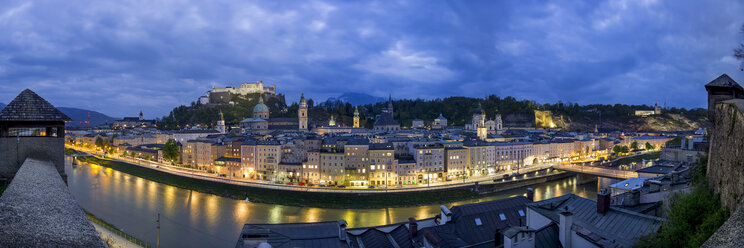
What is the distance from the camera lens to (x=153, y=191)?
23.6 metres

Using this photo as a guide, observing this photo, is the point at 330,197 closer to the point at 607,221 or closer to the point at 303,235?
the point at 303,235

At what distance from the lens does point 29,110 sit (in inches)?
291

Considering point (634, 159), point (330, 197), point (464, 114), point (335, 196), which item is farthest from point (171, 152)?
point (464, 114)

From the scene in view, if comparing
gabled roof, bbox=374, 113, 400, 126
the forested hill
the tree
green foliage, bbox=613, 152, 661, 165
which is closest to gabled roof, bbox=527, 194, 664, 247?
green foliage, bbox=613, 152, 661, 165

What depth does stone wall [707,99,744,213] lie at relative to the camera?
133 inches

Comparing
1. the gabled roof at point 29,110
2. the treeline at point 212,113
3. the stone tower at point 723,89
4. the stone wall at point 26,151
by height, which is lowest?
the stone wall at point 26,151

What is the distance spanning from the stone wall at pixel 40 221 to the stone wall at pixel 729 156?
5.61m

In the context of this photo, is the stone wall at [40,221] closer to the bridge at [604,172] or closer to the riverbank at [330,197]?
the riverbank at [330,197]

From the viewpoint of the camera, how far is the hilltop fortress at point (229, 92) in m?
72.9

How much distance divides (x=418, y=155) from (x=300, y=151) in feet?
28.4

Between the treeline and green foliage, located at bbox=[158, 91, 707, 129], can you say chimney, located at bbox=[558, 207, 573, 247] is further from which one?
the treeline

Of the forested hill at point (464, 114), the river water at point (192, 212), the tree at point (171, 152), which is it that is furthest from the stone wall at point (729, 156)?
the forested hill at point (464, 114)

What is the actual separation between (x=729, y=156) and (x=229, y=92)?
77063 millimetres

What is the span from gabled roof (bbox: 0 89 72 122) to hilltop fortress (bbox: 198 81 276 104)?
67375 mm
